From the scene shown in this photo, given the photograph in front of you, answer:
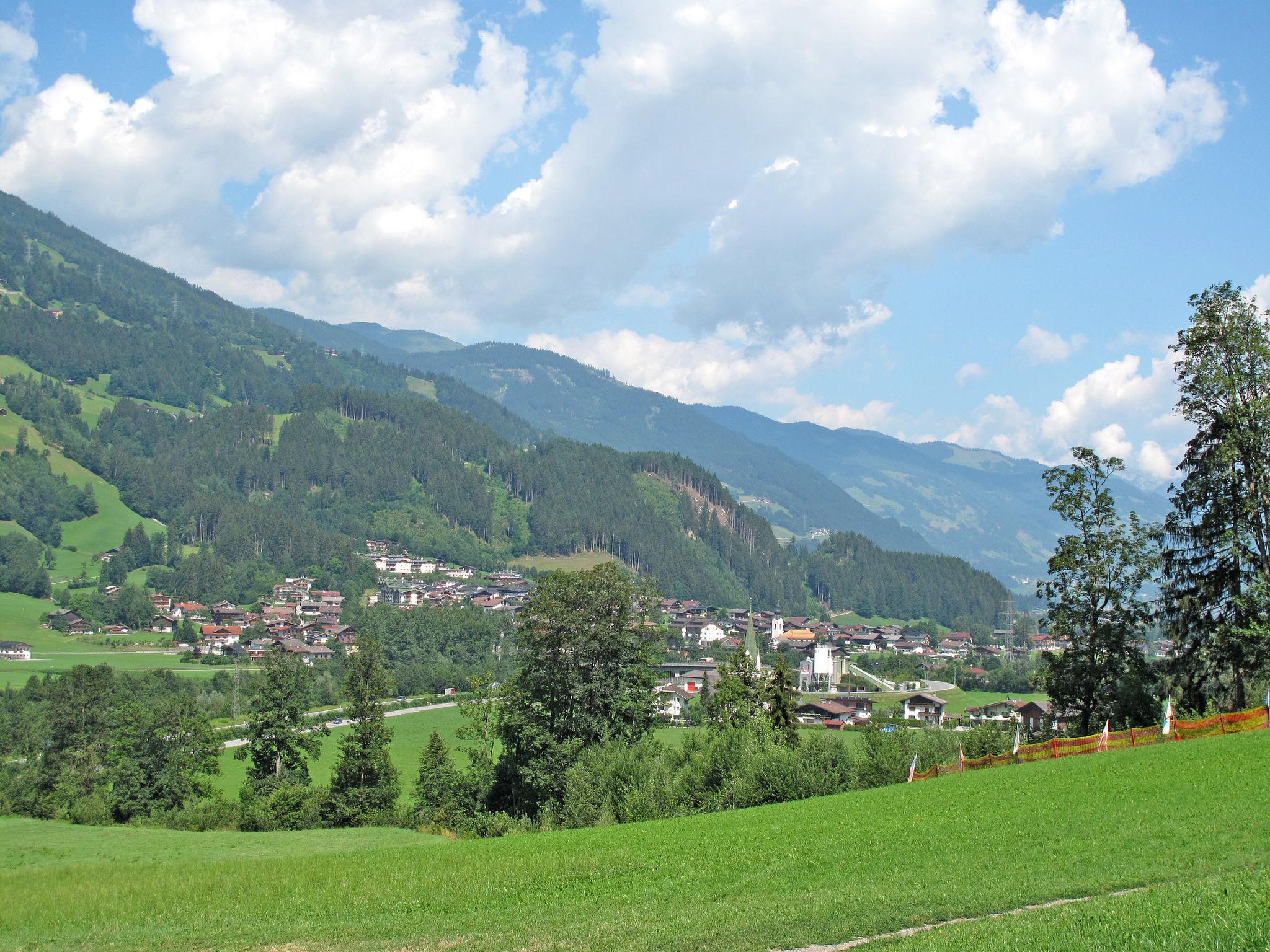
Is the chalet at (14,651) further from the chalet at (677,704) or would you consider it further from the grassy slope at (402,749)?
the chalet at (677,704)

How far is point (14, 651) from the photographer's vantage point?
130m

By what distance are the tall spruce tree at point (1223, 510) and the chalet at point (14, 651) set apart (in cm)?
13351

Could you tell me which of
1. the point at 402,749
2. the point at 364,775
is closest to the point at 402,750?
the point at 402,749

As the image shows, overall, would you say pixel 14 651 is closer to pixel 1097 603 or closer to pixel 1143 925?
pixel 1097 603

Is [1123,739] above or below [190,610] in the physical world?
above

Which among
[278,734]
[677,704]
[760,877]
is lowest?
[677,704]

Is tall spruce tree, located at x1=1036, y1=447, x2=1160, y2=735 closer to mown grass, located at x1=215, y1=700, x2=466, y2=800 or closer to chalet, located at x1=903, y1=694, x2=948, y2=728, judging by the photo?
mown grass, located at x1=215, y1=700, x2=466, y2=800

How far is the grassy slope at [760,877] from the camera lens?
15.4 m

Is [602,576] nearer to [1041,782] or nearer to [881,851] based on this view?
[1041,782]

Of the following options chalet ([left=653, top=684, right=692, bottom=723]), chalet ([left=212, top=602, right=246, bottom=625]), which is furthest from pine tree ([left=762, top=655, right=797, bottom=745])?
chalet ([left=212, top=602, right=246, bottom=625])

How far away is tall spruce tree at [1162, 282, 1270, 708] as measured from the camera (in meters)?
35.9

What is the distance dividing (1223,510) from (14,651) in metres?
140

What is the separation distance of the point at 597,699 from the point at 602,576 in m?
6.68

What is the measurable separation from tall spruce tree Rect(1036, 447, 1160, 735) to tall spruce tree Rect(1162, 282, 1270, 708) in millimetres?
1297
